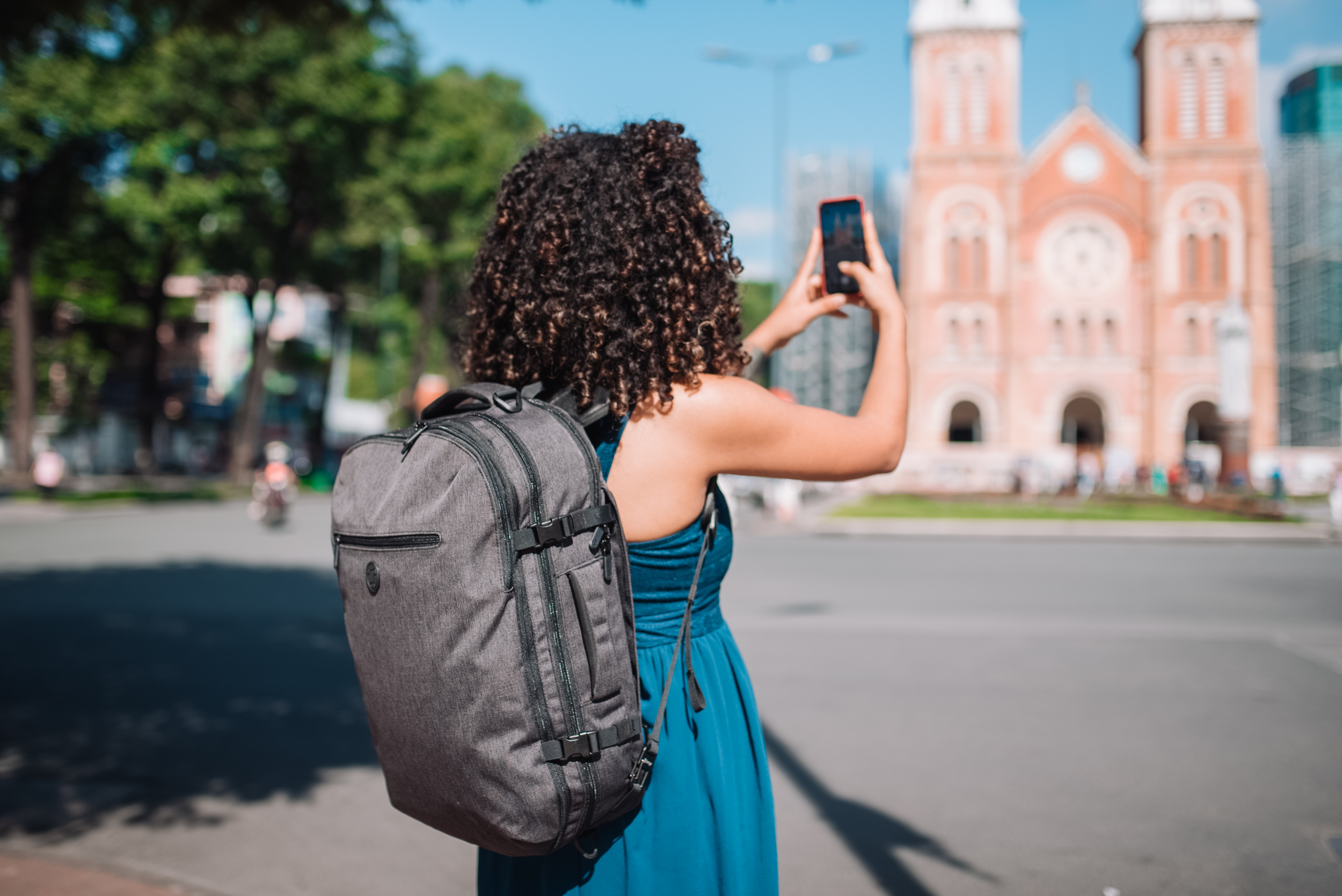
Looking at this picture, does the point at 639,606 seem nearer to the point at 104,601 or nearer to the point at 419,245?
the point at 104,601

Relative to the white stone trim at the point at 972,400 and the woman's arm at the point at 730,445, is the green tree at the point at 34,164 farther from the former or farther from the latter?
the white stone trim at the point at 972,400

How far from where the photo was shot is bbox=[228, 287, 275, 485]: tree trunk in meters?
27.3

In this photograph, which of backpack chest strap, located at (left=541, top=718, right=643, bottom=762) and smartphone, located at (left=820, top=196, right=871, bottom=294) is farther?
smartphone, located at (left=820, top=196, right=871, bottom=294)

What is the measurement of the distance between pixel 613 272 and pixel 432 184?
94.0 ft

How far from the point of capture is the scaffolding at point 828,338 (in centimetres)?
5116

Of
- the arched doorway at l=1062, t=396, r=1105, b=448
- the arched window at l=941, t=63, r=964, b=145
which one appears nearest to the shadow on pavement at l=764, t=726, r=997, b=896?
the arched window at l=941, t=63, r=964, b=145

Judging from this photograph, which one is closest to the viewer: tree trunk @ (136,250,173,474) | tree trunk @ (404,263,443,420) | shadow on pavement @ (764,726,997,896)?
shadow on pavement @ (764,726,997,896)

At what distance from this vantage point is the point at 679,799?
158 centimetres

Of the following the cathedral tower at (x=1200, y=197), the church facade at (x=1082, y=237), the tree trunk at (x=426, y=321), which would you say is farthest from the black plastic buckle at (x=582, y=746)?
the cathedral tower at (x=1200, y=197)

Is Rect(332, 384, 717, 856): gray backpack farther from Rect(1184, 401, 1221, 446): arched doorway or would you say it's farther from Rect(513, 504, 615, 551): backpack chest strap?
Rect(1184, 401, 1221, 446): arched doorway

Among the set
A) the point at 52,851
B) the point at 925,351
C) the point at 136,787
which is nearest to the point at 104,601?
the point at 136,787

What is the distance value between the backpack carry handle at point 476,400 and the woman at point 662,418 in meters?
0.12

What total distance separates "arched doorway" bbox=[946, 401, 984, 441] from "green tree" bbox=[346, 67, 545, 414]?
24.1m

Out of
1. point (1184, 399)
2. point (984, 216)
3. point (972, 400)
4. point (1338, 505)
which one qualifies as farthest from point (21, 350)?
point (1184, 399)
